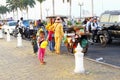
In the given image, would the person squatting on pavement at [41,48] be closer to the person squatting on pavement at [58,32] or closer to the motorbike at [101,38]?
the person squatting on pavement at [58,32]

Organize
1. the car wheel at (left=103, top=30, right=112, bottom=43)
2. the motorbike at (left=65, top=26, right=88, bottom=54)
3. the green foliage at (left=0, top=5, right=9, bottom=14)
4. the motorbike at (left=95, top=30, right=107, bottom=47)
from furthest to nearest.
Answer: the green foliage at (left=0, top=5, right=9, bottom=14)
the motorbike at (left=95, top=30, right=107, bottom=47)
the car wheel at (left=103, top=30, right=112, bottom=43)
the motorbike at (left=65, top=26, right=88, bottom=54)

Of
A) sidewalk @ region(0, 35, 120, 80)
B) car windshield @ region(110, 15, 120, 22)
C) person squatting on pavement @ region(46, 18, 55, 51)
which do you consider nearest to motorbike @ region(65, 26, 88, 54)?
person squatting on pavement @ region(46, 18, 55, 51)

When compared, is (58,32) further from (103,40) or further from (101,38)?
(101,38)

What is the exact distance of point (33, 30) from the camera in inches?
1236

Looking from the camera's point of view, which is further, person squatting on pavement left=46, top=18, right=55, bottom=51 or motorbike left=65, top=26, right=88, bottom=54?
person squatting on pavement left=46, top=18, right=55, bottom=51

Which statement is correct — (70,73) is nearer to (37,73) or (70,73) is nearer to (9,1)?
(37,73)

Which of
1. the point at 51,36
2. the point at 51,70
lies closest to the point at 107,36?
the point at 51,36

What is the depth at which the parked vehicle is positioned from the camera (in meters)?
23.1

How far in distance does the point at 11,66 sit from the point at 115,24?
10.3 m

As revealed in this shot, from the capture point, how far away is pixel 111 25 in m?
23.5

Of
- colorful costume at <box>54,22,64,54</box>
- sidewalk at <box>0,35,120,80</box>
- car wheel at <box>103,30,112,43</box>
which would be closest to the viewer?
sidewalk at <box>0,35,120,80</box>

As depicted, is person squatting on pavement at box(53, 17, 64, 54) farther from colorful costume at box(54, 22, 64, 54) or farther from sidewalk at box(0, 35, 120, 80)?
sidewalk at box(0, 35, 120, 80)

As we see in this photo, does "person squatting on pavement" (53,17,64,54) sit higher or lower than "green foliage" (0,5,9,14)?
lower

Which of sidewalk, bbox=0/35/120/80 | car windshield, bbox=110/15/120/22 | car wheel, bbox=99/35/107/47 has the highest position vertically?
car windshield, bbox=110/15/120/22
